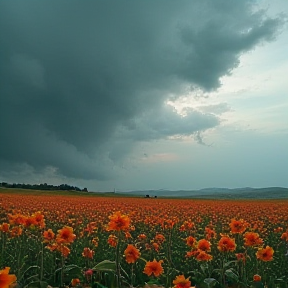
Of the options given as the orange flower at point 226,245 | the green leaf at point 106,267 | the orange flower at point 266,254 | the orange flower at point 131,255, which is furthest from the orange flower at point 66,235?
the orange flower at point 266,254

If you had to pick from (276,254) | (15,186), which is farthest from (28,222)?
(15,186)

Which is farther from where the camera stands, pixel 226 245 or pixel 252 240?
pixel 252 240

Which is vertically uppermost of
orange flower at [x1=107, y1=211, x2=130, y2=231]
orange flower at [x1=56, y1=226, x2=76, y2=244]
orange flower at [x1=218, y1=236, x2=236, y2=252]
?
orange flower at [x1=107, y1=211, x2=130, y2=231]

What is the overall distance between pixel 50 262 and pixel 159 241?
84.9 inches

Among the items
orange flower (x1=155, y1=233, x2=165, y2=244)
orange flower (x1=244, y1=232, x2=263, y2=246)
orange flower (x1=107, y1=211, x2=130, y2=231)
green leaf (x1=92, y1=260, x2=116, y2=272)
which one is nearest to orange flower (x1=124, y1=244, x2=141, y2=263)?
orange flower (x1=107, y1=211, x2=130, y2=231)

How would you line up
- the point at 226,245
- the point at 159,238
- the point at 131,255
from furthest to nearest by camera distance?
1. the point at 159,238
2. the point at 226,245
3. the point at 131,255

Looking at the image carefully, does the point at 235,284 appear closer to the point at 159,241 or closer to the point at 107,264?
the point at 107,264

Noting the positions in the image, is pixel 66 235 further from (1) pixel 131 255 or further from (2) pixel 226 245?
(2) pixel 226 245

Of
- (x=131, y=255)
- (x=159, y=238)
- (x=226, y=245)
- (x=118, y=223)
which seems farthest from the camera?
(x=159, y=238)

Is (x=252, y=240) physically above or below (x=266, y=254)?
above

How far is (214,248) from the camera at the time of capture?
7.81 metres

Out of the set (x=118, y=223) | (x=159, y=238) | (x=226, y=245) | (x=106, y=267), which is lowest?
(x=106, y=267)

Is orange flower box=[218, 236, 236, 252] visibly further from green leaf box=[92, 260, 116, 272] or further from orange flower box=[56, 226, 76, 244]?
orange flower box=[56, 226, 76, 244]

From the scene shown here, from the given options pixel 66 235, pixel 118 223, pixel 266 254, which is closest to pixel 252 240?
pixel 266 254
